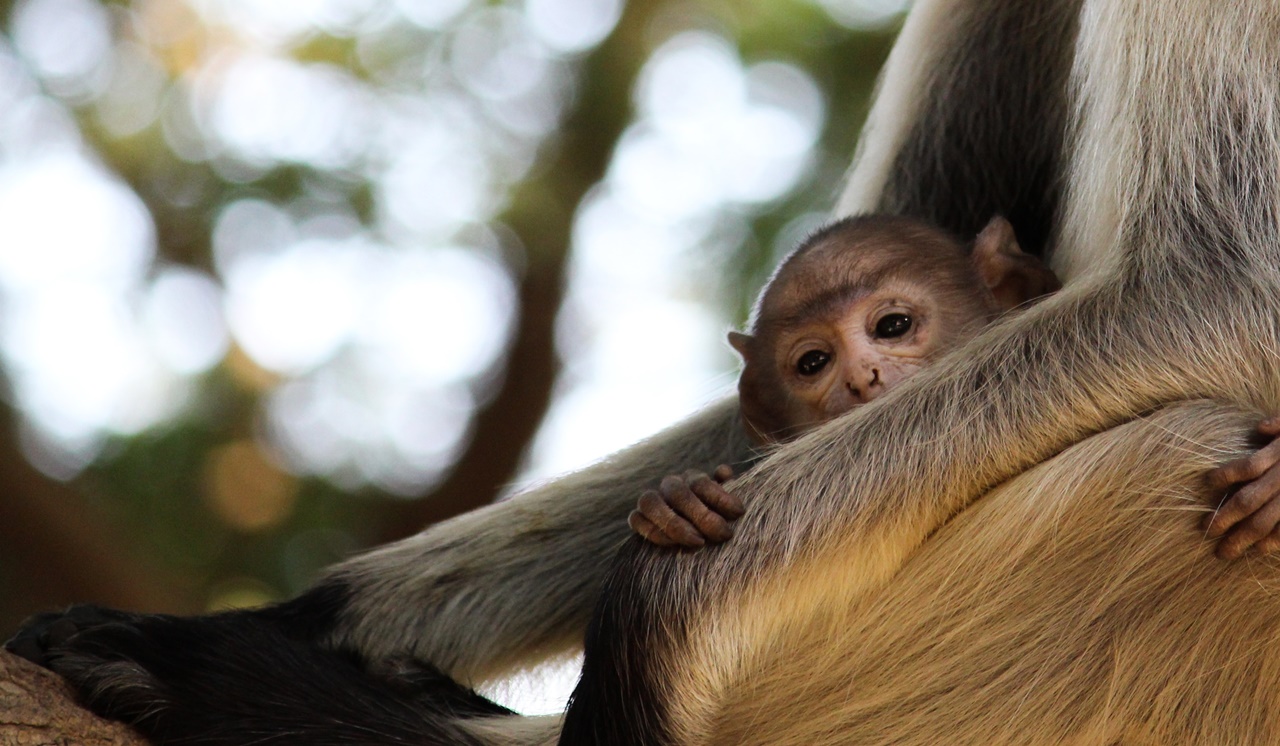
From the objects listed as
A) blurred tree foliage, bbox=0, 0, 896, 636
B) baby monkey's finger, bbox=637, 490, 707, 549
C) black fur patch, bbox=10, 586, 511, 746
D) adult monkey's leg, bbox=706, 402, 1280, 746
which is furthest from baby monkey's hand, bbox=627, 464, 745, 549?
blurred tree foliage, bbox=0, 0, 896, 636

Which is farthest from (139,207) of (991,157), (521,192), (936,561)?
(936,561)

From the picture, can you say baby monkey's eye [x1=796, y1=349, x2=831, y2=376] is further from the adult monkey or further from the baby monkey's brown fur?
the adult monkey

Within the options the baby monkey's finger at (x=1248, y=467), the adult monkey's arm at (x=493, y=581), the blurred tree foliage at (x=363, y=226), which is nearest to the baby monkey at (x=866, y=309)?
the adult monkey's arm at (x=493, y=581)

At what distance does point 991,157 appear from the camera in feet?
11.0

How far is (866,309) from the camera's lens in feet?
9.17

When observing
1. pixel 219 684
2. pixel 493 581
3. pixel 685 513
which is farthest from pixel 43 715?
pixel 493 581

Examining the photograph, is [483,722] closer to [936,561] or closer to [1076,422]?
[936,561]

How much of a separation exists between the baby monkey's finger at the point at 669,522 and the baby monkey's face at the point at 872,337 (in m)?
0.57

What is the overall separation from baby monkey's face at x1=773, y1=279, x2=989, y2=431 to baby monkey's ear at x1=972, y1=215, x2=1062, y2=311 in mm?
50

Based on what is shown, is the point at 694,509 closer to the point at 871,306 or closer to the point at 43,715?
the point at 871,306

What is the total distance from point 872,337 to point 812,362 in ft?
0.39

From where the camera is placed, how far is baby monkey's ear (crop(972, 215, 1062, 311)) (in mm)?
2818

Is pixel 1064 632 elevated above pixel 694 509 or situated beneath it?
situated beneath

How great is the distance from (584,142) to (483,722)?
11.3ft
